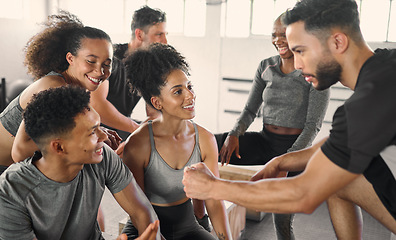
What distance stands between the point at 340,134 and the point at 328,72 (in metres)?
0.28

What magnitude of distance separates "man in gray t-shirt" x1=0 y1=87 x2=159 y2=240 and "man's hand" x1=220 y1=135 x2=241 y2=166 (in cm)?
105

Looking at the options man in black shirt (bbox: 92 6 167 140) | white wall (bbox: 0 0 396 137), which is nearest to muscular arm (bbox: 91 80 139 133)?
man in black shirt (bbox: 92 6 167 140)

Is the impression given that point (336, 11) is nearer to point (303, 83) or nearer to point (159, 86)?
point (159, 86)

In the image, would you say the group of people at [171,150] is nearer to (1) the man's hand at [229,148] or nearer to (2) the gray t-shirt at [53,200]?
→ (2) the gray t-shirt at [53,200]

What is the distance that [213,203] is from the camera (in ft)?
5.84

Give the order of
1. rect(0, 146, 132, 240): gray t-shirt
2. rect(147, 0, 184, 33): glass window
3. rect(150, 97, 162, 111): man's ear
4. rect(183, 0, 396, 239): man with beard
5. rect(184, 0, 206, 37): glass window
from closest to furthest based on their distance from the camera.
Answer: rect(183, 0, 396, 239): man with beard → rect(0, 146, 132, 240): gray t-shirt → rect(150, 97, 162, 111): man's ear → rect(184, 0, 206, 37): glass window → rect(147, 0, 184, 33): glass window

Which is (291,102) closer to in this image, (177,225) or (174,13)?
(177,225)

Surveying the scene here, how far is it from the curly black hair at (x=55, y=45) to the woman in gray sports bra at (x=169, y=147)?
33 centimetres

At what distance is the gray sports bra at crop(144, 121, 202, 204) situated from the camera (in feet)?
5.71

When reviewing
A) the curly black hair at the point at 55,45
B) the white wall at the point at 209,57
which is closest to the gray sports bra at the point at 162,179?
the curly black hair at the point at 55,45

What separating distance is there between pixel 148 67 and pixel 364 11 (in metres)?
3.87

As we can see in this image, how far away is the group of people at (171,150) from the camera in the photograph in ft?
4.02

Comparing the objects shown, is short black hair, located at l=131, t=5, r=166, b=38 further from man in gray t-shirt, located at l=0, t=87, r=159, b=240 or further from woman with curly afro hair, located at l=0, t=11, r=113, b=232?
man in gray t-shirt, located at l=0, t=87, r=159, b=240

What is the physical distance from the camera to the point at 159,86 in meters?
1.80
